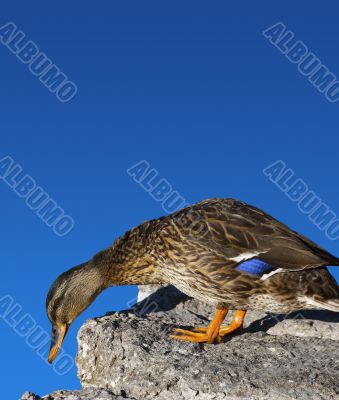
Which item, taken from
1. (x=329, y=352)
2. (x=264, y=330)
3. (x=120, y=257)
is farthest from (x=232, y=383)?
(x=120, y=257)

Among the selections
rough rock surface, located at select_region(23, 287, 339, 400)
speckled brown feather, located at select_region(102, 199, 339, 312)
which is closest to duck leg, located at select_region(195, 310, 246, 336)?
rough rock surface, located at select_region(23, 287, 339, 400)

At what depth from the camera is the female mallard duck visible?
5449mm

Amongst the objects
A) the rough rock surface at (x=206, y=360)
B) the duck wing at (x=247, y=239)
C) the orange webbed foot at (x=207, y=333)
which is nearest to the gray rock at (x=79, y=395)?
the rough rock surface at (x=206, y=360)

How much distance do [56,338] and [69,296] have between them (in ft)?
1.62

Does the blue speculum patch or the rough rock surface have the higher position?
the blue speculum patch

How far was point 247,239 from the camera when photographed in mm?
5590

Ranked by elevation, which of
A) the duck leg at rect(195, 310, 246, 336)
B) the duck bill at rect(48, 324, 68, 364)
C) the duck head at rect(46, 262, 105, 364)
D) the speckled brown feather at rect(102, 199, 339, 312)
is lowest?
the duck bill at rect(48, 324, 68, 364)

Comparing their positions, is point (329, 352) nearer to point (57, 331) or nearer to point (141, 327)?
point (141, 327)

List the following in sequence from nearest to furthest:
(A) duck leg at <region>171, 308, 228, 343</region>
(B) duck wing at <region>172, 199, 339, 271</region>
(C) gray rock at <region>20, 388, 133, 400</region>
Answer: (C) gray rock at <region>20, 388, 133, 400</region>
(B) duck wing at <region>172, 199, 339, 271</region>
(A) duck leg at <region>171, 308, 228, 343</region>

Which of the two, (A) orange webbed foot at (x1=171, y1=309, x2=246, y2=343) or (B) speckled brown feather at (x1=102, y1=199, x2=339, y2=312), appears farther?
(A) orange webbed foot at (x1=171, y1=309, x2=246, y2=343)

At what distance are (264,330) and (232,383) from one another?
5.71ft

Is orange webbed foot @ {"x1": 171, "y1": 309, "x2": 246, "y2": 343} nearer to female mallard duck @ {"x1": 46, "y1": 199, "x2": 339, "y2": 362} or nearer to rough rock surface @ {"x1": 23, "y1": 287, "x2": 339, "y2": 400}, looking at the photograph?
female mallard duck @ {"x1": 46, "y1": 199, "x2": 339, "y2": 362}

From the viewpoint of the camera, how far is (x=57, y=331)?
6367 millimetres

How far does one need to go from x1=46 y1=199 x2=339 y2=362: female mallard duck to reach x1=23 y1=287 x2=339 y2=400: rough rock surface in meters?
0.37
